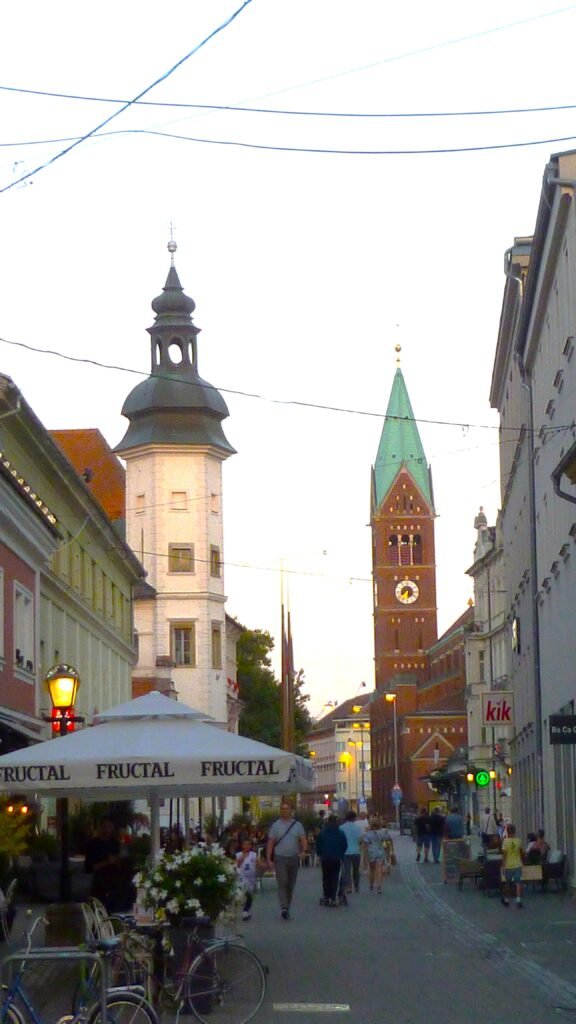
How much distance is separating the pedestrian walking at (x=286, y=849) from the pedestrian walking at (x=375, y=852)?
7.86 m

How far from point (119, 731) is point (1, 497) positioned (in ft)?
37.1

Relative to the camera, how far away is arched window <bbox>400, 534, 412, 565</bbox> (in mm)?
161500

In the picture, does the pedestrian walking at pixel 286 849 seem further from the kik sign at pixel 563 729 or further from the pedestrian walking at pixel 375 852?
the pedestrian walking at pixel 375 852

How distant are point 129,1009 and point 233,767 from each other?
15.2 feet

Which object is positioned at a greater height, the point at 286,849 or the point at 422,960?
the point at 286,849

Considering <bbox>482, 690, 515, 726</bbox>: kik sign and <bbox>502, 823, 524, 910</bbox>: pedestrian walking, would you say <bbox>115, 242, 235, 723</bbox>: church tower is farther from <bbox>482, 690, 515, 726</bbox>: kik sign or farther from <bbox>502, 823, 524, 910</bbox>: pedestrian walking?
<bbox>502, 823, 524, 910</bbox>: pedestrian walking

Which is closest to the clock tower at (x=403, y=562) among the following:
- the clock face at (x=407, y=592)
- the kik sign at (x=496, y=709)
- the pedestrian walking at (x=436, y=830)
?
the clock face at (x=407, y=592)

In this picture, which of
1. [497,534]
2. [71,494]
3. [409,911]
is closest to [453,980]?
[409,911]

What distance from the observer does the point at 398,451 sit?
160 m

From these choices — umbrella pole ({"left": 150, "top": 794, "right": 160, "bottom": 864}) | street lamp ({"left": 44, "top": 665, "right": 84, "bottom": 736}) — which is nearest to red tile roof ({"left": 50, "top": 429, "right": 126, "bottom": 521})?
street lamp ({"left": 44, "top": 665, "right": 84, "bottom": 736})

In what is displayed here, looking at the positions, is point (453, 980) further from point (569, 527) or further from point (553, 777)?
point (553, 777)

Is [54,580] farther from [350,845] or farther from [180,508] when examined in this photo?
[180,508]

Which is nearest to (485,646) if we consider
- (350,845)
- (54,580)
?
(54,580)

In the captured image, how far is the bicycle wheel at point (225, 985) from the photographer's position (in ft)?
40.8
